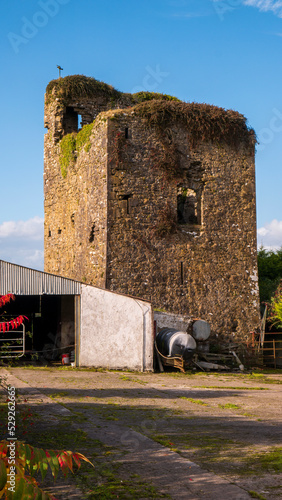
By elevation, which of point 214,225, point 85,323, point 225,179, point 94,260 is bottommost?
point 85,323

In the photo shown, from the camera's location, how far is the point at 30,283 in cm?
1468

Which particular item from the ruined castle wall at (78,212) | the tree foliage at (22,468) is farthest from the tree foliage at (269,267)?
the tree foliage at (22,468)

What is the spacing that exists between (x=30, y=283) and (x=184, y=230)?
572 cm

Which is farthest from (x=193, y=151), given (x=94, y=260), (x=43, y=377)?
(x=43, y=377)

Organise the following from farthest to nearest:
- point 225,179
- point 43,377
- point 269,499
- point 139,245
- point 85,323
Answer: point 225,179 → point 139,245 → point 85,323 → point 43,377 → point 269,499

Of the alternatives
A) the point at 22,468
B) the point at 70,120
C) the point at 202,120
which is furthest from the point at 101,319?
the point at 22,468

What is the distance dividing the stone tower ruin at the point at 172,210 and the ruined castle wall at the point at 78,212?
68mm

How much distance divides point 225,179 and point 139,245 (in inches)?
158

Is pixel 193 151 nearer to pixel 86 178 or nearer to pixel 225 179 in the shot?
pixel 225 179

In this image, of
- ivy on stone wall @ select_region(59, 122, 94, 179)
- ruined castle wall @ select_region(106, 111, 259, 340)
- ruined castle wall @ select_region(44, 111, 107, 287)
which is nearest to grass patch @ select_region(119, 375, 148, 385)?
ruined castle wall @ select_region(106, 111, 259, 340)

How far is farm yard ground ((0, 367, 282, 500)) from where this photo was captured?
4.73 m

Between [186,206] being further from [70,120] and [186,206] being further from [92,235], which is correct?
[70,120]

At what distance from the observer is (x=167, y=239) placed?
17.4 meters

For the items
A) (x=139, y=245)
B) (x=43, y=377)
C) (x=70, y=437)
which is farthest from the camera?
(x=139, y=245)
